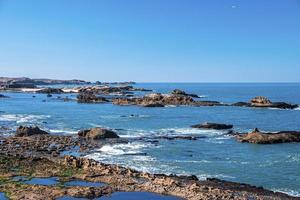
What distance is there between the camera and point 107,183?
29.5 m

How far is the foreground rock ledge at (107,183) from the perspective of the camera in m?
26.7

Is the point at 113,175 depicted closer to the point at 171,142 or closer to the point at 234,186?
the point at 234,186

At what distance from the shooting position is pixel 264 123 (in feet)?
233

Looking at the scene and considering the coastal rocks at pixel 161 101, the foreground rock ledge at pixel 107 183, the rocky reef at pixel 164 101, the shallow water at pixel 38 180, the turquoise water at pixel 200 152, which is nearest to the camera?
the foreground rock ledge at pixel 107 183

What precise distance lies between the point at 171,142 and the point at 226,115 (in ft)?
121

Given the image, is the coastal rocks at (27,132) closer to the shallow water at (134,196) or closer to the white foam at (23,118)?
the white foam at (23,118)

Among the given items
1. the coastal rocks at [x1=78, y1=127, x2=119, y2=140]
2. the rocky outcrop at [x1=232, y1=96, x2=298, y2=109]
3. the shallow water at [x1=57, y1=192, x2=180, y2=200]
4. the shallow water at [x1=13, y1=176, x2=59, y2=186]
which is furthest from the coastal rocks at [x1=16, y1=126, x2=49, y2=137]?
the rocky outcrop at [x1=232, y1=96, x2=298, y2=109]

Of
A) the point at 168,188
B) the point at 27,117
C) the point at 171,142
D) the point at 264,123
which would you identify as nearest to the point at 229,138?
the point at 171,142

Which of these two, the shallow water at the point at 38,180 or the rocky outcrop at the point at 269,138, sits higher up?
the rocky outcrop at the point at 269,138

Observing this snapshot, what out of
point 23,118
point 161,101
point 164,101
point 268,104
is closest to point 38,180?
point 23,118

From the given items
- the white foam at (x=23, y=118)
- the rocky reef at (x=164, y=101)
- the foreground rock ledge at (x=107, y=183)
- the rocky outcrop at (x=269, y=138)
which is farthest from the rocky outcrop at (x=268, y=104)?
the foreground rock ledge at (x=107, y=183)

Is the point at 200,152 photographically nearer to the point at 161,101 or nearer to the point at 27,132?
the point at 27,132

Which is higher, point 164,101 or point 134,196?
point 164,101

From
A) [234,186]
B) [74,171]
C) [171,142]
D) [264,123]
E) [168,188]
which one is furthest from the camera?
[264,123]
